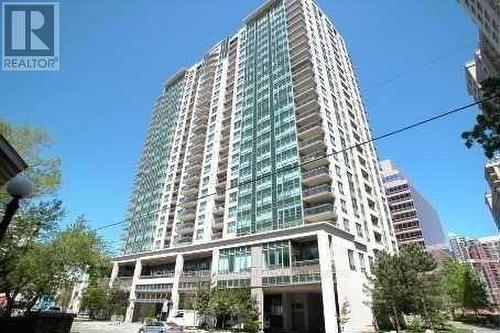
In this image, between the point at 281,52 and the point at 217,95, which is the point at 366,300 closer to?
the point at 281,52

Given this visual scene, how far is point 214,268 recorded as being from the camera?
49688 mm

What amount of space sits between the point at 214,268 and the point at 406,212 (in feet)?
221

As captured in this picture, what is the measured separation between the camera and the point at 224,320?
46.3 meters

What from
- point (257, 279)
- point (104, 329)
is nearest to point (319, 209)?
point (257, 279)

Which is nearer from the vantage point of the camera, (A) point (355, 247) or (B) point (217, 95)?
(A) point (355, 247)

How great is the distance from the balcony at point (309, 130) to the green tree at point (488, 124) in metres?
34.9

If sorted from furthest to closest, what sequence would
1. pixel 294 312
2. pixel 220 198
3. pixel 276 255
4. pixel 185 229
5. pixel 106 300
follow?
pixel 185 229 < pixel 106 300 < pixel 220 198 < pixel 294 312 < pixel 276 255

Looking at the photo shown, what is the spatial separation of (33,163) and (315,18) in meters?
64.0

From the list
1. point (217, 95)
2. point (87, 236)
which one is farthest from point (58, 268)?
point (217, 95)

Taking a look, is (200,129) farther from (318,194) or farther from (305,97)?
(318,194)

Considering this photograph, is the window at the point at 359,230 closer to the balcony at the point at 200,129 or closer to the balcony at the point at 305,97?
the balcony at the point at 305,97

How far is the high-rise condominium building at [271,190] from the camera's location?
4278cm

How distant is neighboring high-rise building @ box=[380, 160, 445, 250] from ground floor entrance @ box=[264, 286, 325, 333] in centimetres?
5064

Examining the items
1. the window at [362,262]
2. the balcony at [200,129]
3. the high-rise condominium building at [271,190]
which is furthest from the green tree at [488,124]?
the balcony at [200,129]
